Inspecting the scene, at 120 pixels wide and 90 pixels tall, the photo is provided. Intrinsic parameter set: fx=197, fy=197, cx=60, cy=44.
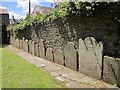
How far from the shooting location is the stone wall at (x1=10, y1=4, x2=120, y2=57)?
5949 millimetres

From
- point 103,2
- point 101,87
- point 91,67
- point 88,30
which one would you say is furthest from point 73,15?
point 101,87

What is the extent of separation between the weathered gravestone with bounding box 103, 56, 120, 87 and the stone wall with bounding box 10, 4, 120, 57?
0.41 meters

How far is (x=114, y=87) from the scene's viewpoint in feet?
17.7

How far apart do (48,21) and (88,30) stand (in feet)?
10.5

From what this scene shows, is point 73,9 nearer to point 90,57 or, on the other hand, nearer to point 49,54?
point 90,57

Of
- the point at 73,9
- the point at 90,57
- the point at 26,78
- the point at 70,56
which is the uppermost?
the point at 73,9

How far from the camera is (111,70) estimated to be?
18.5 feet

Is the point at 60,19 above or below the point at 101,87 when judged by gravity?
above

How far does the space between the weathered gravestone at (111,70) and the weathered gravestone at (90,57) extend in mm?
252

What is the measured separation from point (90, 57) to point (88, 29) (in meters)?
1.06

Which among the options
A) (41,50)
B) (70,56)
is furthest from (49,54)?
(70,56)

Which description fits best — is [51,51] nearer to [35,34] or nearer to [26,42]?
A: [35,34]

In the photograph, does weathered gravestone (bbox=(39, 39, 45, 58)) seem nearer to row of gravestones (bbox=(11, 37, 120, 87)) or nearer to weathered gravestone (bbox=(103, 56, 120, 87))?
row of gravestones (bbox=(11, 37, 120, 87))

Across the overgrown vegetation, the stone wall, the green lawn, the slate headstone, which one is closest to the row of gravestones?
Answer: the slate headstone
